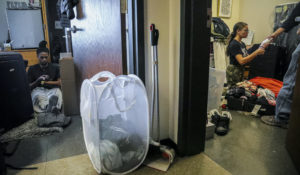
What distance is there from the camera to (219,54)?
3047 millimetres

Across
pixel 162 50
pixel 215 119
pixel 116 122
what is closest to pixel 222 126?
pixel 215 119

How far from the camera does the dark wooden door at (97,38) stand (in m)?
1.33

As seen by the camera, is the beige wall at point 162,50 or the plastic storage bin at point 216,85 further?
the plastic storage bin at point 216,85

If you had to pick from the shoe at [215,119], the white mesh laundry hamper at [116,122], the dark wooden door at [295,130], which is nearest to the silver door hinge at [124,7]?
the white mesh laundry hamper at [116,122]

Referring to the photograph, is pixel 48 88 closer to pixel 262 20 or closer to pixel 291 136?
pixel 291 136

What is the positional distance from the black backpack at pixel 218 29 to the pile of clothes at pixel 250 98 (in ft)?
2.95

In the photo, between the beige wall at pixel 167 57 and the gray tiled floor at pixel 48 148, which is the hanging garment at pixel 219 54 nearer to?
the beige wall at pixel 167 57

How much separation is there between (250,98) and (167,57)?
1.32 m

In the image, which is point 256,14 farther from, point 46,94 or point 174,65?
point 46,94

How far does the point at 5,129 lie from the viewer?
1.72 meters

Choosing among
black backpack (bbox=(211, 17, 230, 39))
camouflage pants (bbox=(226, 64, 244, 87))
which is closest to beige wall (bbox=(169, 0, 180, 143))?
camouflage pants (bbox=(226, 64, 244, 87))

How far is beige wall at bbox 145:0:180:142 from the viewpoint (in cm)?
126

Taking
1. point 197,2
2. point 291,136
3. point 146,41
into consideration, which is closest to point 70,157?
point 146,41

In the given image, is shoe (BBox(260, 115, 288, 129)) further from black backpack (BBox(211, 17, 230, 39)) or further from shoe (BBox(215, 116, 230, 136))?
black backpack (BBox(211, 17, 230, 39))
